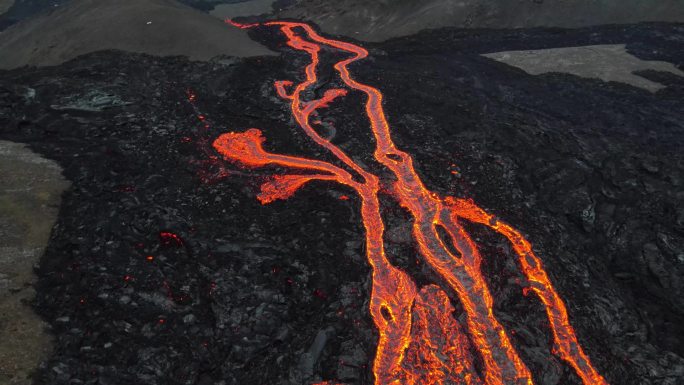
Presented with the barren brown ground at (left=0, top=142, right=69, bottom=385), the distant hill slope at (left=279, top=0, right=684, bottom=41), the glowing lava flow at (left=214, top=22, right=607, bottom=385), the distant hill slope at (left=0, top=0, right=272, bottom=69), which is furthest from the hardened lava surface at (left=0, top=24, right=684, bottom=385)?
the distant hill slope at (left=279, top=0, right=684, bottom=41)

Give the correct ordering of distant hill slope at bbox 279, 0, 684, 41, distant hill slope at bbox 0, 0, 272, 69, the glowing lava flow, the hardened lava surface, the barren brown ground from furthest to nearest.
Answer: distant hill slope at bbox 279, 0, 684, 41 → distant hill slope at bbox 0, 0, 272, 69 → the hardened lava surface → the glowing lava flow → the barren brown ground

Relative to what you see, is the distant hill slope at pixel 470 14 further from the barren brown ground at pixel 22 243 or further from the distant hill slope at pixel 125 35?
the barren brown ground at pixel 22 243

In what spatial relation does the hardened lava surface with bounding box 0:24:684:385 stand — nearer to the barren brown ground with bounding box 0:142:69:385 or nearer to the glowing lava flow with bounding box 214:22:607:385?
the glowing lava flow with bounding box 214:22:607:385

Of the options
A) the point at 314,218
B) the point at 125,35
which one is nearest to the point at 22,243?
the point at 314,218

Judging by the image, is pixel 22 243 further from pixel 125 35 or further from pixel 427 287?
pixel 125 35

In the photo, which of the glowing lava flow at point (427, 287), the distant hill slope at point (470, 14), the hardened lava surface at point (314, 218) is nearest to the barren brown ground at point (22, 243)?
the hardened lava surface at point (314, 218)

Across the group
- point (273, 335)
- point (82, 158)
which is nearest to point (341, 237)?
point (273, 335)
